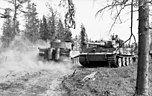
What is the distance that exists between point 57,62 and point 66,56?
94cm

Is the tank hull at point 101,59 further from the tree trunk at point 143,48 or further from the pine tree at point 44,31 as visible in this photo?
the pine tree at point 44,31

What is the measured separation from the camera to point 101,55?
17.3m

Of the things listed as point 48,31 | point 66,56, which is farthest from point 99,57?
point 48,31

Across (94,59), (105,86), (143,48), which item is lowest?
(105,86)

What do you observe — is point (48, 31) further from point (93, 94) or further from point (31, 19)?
point (93, 94)

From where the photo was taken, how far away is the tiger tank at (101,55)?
1694 centimetres

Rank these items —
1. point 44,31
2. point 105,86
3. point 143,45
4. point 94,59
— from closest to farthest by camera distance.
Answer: point 143,45, point 105,86, point 94,59, point 44,31

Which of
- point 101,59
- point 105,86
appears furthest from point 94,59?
point 105,86

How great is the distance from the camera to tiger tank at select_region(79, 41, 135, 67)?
16941 millimetres

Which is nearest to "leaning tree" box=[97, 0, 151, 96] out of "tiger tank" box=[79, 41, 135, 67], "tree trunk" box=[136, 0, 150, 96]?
"tree trunk" box=[136, 0, 150, 96]

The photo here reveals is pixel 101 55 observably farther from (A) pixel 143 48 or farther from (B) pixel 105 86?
(A) pixel 143 48

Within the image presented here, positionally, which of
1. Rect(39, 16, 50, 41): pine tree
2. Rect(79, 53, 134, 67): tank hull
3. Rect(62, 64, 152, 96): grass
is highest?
Rect(39, 16, 50, 41): pine tree

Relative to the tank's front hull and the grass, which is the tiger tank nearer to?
the tank's front hull

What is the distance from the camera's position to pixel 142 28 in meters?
6.13
